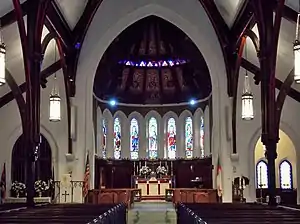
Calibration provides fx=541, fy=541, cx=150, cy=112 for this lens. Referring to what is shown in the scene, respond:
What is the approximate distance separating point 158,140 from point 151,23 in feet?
23.4

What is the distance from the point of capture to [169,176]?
1123 inches

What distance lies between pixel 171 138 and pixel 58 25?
14.1 meters

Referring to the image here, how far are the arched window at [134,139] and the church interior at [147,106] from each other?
63 mm

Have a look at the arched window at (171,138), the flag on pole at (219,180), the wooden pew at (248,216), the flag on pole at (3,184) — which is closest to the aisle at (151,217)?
the flag on pole at (219,180)

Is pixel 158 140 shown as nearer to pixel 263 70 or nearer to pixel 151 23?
pixel 151 23

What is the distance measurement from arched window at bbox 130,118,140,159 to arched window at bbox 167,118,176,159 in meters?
1.79

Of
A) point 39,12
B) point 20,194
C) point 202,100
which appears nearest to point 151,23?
point 202,100

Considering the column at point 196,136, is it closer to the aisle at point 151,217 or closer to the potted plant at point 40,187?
the potted plant at point 40,187

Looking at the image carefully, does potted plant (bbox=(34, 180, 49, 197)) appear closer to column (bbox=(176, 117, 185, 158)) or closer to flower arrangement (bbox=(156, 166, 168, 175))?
flower arrangement (bbox=(156, 166, 168, 175))

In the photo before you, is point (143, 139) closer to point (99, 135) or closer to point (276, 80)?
point (99, 135)

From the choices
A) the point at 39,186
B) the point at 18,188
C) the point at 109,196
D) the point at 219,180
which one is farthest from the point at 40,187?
the point at 219,180

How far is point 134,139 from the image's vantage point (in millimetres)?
31188

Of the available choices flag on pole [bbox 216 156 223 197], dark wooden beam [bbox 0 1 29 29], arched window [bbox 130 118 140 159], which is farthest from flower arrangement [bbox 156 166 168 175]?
dark wooden beam [bbox 0 1 29 29]

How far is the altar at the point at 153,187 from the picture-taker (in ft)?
90.3
